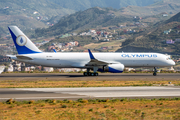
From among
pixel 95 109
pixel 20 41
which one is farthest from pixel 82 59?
pixel 95 109

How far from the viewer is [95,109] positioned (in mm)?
17266

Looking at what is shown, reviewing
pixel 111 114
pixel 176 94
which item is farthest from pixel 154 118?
pixel 176 94

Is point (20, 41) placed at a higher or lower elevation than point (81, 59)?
higher

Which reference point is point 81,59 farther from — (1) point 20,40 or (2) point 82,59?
(1) point 20,40

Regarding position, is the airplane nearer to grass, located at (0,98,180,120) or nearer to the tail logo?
the tail logo

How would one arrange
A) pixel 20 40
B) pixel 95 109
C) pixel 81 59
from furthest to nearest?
pixel 81 59, pixel 20 40, pixel 95 109

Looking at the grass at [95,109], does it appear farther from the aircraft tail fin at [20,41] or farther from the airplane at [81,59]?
the aircraft tail fin at [20,41]

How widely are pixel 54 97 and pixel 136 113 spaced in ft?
27.3

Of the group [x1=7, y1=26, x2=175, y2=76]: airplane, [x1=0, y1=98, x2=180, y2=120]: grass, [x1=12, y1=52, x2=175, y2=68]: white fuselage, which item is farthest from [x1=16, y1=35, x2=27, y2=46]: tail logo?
[x1=0, y1=98, x2=180, y2=120]: grass

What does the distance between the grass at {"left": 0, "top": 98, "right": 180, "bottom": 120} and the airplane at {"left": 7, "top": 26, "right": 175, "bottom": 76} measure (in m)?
21.3

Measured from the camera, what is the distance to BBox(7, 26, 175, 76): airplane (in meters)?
41.2

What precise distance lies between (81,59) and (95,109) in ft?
83.5

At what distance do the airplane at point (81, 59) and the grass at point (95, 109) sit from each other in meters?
21.3

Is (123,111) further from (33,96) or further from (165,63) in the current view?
(165,63)
